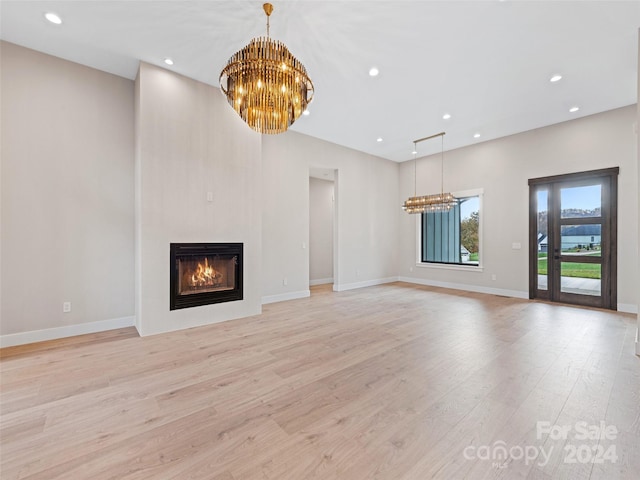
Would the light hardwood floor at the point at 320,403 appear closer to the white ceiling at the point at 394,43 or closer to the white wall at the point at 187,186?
the white wall at the point at 187,186

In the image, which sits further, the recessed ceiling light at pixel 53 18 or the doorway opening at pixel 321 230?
the doorway opening at pixel 321 230

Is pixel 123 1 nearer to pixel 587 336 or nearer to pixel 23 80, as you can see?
pixel 23 80

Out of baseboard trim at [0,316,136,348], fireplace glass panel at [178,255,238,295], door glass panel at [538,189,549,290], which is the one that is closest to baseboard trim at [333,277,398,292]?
fireplace glass panel at [178,255,238,295]

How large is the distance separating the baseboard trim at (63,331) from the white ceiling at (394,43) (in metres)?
3.64

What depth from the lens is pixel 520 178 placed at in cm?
609

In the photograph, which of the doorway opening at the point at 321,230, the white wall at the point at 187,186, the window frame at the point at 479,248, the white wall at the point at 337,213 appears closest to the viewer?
the white wall at the point at 187,186

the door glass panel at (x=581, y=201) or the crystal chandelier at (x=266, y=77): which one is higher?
the crystal chandelier at (x=266, y=77)

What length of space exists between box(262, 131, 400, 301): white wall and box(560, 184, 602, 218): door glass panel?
13.1 feet

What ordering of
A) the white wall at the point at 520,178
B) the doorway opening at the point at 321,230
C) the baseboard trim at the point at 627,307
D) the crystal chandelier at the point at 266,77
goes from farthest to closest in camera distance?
the doorway opening at the point at 321,230 < the white wall at the point at 520,178 < the baseboard trim at the point at 627,307 < the crystal chandelier at the point at 266,77

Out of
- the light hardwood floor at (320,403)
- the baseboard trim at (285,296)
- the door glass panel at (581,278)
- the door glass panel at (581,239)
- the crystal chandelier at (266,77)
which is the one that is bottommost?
the light hardwood floor at (320,403)

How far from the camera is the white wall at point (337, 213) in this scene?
5.70 meters

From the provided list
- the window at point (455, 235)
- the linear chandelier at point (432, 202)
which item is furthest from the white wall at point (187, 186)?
the window at point (455, 235)

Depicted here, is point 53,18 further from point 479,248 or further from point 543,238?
point 543,238

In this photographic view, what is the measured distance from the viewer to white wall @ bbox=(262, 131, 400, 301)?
570 centimetres
